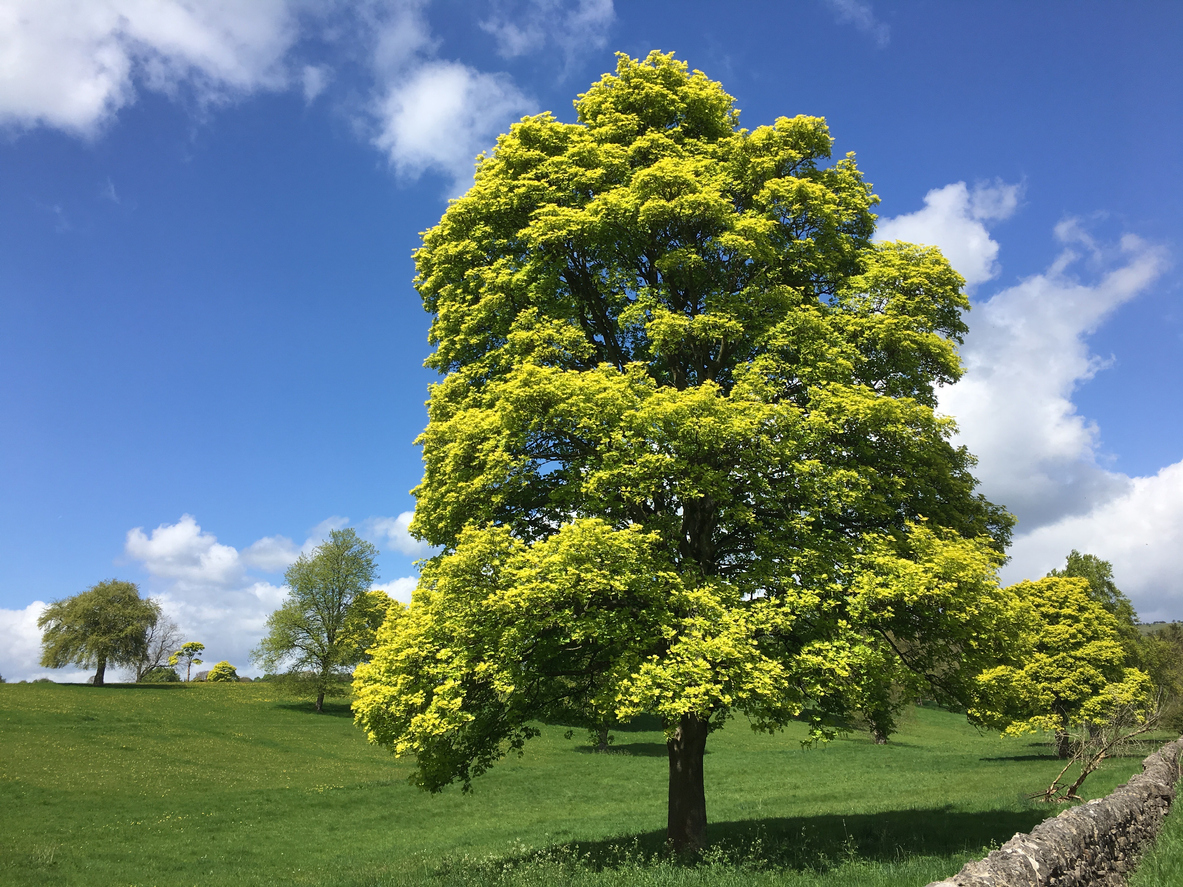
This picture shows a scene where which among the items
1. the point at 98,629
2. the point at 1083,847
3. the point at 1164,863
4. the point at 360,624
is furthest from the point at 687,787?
the point at 98,629

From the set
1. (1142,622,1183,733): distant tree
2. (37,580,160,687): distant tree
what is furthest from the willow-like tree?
(37,580,160,687): distant tree

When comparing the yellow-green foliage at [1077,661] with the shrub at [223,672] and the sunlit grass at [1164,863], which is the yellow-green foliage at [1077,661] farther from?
→ the shrub at [223,672]

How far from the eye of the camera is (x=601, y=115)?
63.4 ft

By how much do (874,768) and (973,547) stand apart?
118 feet

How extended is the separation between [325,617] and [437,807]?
116ft

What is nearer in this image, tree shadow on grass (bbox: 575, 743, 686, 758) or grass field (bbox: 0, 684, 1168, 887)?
grass field (bbox: 0, 684, 1168, 887)

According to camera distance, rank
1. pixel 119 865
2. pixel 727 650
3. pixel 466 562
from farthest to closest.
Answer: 1. pixel 119 865
2. pixel 466 562
3. pixel 727 650

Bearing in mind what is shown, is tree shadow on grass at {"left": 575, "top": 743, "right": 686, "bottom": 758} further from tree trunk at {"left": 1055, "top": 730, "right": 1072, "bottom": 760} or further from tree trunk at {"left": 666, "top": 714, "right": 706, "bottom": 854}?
tree trunk at {"left": 666, "top": 714, "right": 706, "bottom": 854}

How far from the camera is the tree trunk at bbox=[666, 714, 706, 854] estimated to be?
15.8 metres

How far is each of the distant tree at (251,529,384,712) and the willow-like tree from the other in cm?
5036

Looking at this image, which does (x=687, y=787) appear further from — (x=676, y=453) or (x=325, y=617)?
(x=325, y=617)

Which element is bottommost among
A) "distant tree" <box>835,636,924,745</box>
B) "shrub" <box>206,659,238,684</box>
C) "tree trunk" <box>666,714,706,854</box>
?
"shrub" <box>206,659,238,684</box>

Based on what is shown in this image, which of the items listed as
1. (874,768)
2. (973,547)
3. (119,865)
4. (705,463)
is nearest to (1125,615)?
(874,768)

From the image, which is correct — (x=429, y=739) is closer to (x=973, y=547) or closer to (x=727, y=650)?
(x=727, y=650)
